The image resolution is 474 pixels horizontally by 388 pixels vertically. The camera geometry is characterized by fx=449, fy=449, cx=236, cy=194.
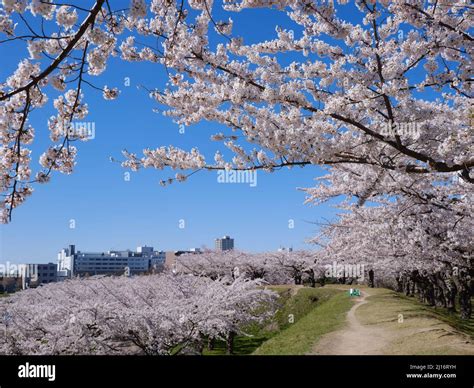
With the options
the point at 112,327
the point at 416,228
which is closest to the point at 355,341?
the point at 416,228

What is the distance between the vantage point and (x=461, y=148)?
6.35m

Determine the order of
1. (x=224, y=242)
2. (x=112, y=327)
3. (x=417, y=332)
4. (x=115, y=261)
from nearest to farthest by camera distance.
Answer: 1. (x=112, y=327)
2. (x=417, y=332)
3. (x=224, y=242)
4. (x=115, y=261)

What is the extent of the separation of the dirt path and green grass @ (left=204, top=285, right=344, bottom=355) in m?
7.86

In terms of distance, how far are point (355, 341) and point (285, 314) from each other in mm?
18050

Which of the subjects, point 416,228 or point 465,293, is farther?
point 465,293

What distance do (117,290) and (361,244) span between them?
9479 mm

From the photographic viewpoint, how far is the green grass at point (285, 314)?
23203 millimetres

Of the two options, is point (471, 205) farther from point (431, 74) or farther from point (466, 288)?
point (466, 288)

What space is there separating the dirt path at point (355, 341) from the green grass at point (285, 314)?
786cm

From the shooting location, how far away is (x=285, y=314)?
30.3m

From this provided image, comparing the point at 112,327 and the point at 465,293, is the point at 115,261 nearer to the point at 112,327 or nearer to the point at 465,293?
the point at 465,293

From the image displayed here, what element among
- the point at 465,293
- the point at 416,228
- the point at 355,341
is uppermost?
the point at 416,228

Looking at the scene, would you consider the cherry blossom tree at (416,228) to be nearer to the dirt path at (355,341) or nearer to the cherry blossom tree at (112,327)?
the dirt path at (355,341)

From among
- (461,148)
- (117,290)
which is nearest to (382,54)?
(461,148)
